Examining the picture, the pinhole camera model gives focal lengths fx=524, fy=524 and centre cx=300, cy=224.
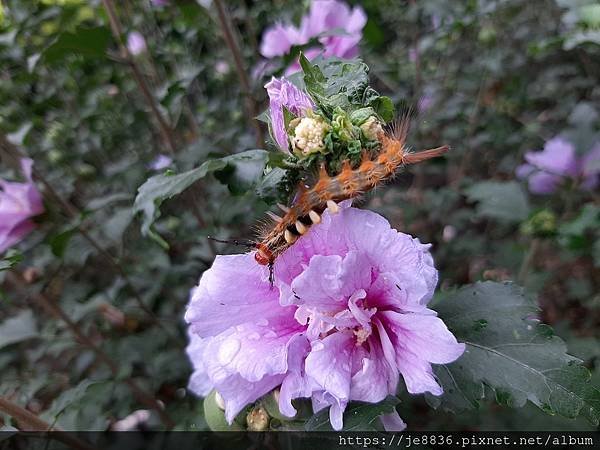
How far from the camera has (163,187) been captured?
0.72m

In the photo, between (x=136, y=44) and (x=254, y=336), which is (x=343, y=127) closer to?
(x=254, y=336)

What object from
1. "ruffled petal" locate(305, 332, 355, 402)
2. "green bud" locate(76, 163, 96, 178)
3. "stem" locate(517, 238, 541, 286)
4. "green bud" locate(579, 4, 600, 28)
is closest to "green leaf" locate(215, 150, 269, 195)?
"ruffled petal" locate(305, 332, 355, 402)

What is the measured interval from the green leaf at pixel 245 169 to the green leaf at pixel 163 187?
2 centimetres

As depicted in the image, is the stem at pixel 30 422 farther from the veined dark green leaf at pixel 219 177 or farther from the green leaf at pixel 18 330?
the green leaf at pixel 18 330

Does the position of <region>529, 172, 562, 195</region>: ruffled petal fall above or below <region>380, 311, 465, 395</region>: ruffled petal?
below

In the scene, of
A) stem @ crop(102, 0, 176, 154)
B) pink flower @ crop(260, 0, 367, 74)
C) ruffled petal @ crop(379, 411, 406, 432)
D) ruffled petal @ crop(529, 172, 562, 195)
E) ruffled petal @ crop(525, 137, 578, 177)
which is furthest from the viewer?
ruffled petal @ crop(529, 172, 562, 195)

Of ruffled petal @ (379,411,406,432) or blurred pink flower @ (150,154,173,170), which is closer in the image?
ruffled petal @ (379,411,406,432)

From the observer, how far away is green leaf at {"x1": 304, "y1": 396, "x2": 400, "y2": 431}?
0.65m

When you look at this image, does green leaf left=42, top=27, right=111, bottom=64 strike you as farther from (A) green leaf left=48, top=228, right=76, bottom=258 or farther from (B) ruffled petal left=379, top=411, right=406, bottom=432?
(B) ruffled petal left=379, top=411, right=406, bottom=432

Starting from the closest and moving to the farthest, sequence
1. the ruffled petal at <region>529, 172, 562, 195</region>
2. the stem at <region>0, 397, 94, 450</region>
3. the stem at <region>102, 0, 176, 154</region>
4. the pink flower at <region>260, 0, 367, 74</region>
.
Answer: the stem at <region>0, 397, 94, 450</region>, the pink flower at <region>260, 0, 367, 74</region>, the stem at <region>102, 0, 176, 154</region>, the ruffled petal at <region>529, 172, 562, 195</region>

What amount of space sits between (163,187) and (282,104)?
20cm

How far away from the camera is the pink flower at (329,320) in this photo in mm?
602

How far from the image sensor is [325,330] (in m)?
0.65

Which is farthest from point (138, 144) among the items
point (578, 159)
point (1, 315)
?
point (578, 159)
